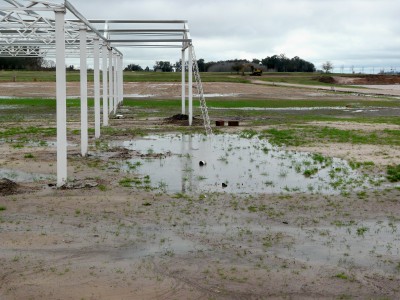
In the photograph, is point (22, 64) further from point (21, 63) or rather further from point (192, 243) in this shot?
point (192, 243)

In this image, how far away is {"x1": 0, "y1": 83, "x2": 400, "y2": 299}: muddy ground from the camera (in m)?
6.67

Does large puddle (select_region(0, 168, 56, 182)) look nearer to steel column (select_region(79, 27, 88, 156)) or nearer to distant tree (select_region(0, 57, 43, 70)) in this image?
steel column (select_region(79, 27, 88, 156))

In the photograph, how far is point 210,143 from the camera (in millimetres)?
20062

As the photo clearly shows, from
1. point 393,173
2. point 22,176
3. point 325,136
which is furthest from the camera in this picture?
point 325,136

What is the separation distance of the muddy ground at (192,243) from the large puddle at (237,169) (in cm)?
67

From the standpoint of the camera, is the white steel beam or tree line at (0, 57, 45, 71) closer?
the white steel beam

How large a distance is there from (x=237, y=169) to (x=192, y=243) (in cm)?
658

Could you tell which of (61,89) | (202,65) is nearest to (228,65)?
(202,65)

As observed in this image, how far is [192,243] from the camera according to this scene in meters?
8.32

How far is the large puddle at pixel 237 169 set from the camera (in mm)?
12558

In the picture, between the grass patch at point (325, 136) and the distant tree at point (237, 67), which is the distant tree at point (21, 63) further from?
the grass patch at point (325, 136)

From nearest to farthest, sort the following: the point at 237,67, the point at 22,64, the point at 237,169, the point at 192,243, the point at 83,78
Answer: the point at 192,243, the point at 237,169, the point at 83,78, the point at 22,64, the point at 237,67

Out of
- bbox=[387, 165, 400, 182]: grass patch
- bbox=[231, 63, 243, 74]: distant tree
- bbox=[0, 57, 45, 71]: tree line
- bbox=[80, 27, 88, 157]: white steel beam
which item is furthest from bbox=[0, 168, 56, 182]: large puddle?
bbox=[231, 63, 243, 74]: distant tree

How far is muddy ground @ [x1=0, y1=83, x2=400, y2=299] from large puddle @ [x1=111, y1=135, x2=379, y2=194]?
26.3 inches
